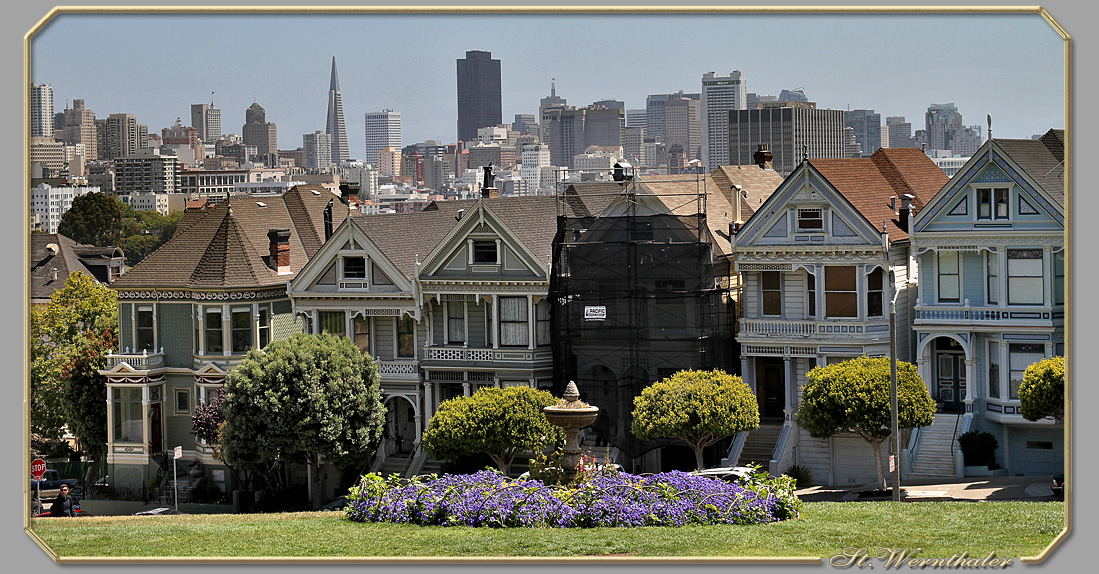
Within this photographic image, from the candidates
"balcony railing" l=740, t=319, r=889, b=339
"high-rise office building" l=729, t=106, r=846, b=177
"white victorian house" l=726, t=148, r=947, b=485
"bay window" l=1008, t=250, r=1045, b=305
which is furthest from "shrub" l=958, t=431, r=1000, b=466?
"high-rise office building" l=729, t=106, r=846, b=177

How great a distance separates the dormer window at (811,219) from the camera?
4412 centimetres

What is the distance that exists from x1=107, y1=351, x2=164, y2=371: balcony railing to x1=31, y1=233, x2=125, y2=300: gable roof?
3.28m

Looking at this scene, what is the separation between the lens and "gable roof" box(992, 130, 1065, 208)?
4056 centimetres

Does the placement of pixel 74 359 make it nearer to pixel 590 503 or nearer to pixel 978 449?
pixel 590 503

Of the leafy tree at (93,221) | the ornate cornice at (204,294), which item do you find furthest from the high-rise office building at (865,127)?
the leafy tree at (93,221)

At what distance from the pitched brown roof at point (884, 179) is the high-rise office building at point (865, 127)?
123cm

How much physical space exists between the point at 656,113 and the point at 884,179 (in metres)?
12.9

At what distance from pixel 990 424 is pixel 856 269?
5.15 metres

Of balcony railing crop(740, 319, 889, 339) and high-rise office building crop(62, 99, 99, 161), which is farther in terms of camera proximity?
balcony railing crop(740, 319, 889, 339)

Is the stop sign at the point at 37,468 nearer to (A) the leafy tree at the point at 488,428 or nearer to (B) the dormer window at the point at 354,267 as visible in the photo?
(A) the leafy tree at the point at 488,428

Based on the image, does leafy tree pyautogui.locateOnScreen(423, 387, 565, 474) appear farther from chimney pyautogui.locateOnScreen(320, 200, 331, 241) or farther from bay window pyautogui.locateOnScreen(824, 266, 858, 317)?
Answer: chimney pyautogui.locateOnScreen(320, 200, 331, 241)

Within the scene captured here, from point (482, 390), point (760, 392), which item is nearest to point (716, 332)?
point (760, 392)

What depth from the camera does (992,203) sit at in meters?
41.8

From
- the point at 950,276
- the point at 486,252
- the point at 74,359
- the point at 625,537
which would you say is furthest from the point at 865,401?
the point at 74,359
